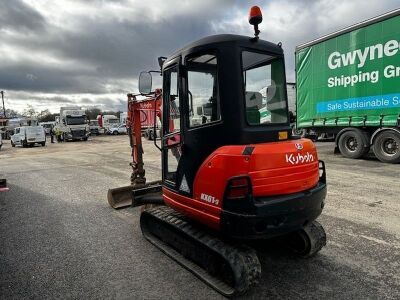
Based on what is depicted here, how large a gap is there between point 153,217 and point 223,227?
170cm

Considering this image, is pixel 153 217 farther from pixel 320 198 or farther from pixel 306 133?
pixel 306 133

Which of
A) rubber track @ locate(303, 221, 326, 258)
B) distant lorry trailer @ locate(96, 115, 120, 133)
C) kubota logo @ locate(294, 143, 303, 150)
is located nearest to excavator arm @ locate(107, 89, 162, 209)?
rubber track @ locate(303, 221, 326, 258)

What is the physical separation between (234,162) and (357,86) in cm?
1001

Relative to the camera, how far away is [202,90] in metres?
3.90

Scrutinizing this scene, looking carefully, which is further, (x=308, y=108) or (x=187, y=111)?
(x=308, y=108)

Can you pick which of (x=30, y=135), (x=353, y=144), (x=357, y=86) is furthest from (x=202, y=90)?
(x=30, y=135)

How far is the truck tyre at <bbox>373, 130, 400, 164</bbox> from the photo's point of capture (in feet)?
36.6

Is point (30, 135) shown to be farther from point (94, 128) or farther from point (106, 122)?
point (106, 122)

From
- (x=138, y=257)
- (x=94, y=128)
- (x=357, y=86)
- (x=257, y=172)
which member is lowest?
(x=138, y=257)

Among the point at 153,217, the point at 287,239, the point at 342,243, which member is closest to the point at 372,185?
the point at 342,243

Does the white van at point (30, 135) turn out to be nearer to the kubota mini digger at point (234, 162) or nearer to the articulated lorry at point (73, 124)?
the articulated lorry at point (73, 124)

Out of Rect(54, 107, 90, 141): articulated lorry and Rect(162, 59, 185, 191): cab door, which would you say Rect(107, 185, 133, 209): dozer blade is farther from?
Rect(54, 107, 90, 141): articulated lorry

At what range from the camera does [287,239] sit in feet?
14.8

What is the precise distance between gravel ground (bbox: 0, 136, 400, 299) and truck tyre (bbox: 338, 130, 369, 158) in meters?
4.53
